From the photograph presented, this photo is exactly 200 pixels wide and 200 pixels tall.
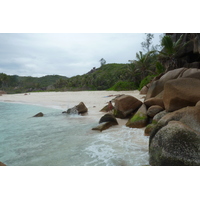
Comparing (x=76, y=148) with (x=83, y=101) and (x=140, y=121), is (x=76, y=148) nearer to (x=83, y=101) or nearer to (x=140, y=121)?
(x=140, y=121)

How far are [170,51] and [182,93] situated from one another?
13276 millimetres

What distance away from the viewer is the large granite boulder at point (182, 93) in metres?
4.47

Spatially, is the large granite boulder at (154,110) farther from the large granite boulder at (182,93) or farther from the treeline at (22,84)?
the treeline at (22,84)

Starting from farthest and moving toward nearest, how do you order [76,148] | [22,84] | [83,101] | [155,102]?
[22,84]
[83,101]
[155,102]
[76,148]

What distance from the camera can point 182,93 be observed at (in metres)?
4.60

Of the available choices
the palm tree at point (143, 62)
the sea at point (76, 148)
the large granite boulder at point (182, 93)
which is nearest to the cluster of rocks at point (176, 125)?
the large granite boulder at point (182, 93)

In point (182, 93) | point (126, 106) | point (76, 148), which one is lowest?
point (76, 148)

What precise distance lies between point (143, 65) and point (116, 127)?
22738mm

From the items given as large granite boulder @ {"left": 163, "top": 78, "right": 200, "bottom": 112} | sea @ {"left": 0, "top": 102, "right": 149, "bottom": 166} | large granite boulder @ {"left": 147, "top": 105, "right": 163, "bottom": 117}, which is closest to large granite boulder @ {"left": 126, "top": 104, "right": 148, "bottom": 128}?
large granite boulder @ {"left": 147, "top": 105, "right": 163, "bottom": 117}

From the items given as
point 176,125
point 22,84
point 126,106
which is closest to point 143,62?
point 126,106

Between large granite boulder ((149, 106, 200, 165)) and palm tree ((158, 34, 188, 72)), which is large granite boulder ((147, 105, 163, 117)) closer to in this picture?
large granite boulder ((149, 106, 200, 165))

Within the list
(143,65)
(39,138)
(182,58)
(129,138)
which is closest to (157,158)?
(129,138)

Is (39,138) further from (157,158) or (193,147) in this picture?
(193,147)

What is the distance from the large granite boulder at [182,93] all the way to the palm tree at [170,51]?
12.3 m
